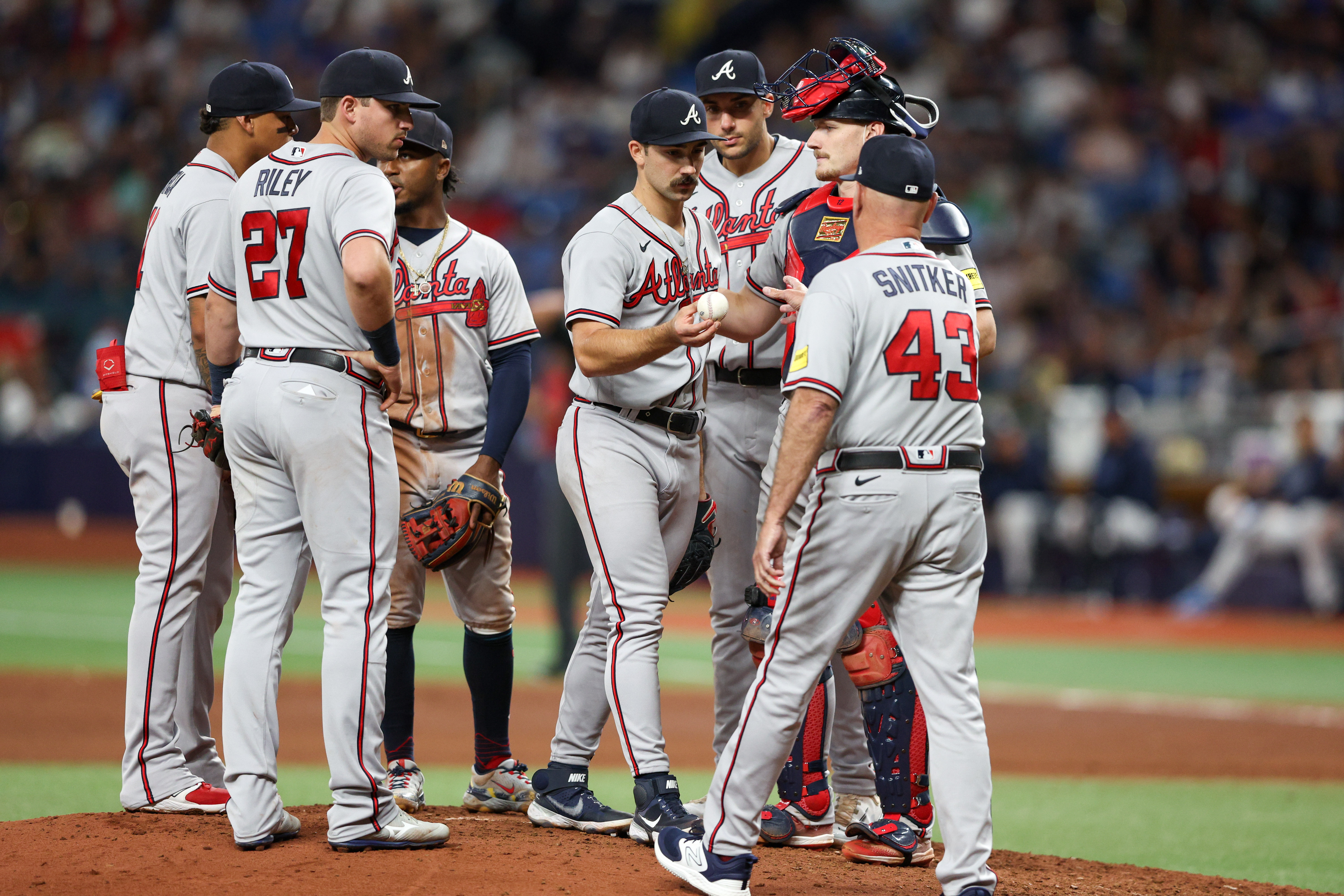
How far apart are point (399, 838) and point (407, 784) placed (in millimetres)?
891

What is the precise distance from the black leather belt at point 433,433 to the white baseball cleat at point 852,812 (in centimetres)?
191

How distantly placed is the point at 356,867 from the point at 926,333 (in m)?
2.29

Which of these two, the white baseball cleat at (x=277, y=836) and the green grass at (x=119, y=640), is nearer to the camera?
the white baseball cleat at (x=277, y=836)

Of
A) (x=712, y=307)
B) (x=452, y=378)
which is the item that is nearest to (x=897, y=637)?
(x=712, y=307)

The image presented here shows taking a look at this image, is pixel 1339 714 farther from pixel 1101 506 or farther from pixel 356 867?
pixel 356 867

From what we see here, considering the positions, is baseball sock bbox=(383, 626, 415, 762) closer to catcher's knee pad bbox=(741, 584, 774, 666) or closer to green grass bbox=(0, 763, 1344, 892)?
green grass bbox=(0, 763, 1344, 892)

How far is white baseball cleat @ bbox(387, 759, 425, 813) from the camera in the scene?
5180 mm

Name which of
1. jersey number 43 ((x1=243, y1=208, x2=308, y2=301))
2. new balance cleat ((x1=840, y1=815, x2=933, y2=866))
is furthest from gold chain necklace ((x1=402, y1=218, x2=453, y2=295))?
new balance cleat ((x1=840, y1=815, x2=933, y2=866))

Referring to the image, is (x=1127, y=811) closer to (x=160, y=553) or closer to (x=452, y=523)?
(x=452, y=523)

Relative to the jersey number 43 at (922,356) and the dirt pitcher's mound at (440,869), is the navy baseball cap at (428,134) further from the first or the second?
the dirt pitcher's mound at (440,869)

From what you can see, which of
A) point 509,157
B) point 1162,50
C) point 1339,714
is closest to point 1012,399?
point 1162,50

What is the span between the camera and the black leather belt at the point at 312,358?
436 centimetres

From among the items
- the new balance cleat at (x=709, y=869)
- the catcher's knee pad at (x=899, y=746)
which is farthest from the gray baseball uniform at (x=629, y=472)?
the catcher's knee pad at (x=899, y=746)

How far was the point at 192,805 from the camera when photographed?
4.96 meters
